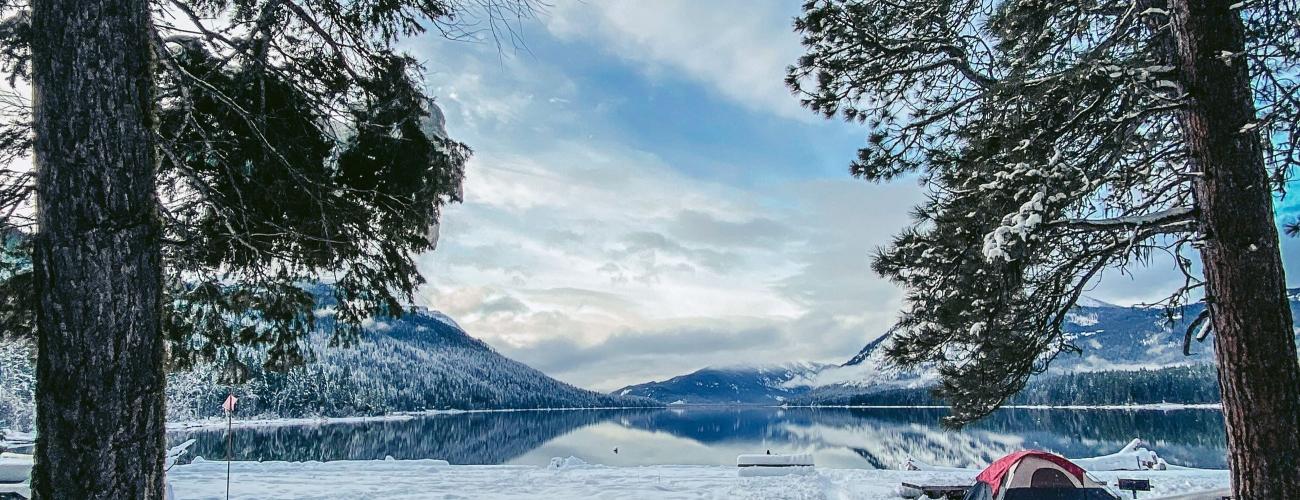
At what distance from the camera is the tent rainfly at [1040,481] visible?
984 cm

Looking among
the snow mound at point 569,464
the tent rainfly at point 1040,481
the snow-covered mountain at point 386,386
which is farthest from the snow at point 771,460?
the snow-covered mountain at point 386,386

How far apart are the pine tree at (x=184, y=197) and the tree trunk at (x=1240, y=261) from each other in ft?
15.9

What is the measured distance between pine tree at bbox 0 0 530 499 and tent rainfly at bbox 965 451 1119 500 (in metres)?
9.06

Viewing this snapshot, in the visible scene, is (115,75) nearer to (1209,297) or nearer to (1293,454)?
(1209,297)

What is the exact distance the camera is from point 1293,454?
148 inches

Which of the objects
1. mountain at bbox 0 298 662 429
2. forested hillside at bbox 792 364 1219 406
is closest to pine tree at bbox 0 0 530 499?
mountain at bbox 0 298 662 429

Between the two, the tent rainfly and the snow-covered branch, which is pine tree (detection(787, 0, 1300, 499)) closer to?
the snow-covered branch

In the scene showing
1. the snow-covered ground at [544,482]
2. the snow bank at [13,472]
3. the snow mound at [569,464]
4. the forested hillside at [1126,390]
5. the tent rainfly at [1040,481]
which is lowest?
the forested hillside at [1126,390]

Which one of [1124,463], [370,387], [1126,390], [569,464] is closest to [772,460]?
[569,464]

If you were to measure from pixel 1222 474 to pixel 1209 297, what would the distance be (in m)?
16.2

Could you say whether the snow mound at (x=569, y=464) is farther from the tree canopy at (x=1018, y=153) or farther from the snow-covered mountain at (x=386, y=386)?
the snow-covered mountain at (x=386, y=386)

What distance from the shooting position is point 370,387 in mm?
132500

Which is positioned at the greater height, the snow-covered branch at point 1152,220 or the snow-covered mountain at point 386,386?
the snow-covered branch at point 1152,220

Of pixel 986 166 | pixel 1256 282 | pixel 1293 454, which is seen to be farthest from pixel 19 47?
pixel 1293 454
